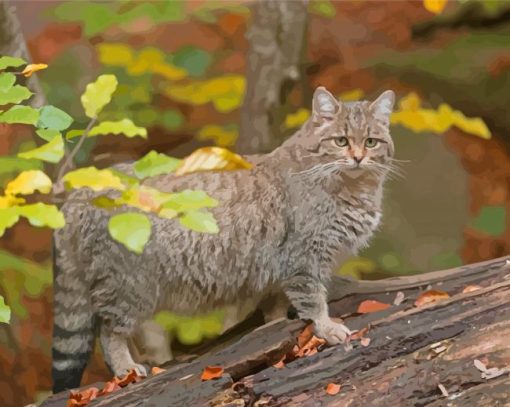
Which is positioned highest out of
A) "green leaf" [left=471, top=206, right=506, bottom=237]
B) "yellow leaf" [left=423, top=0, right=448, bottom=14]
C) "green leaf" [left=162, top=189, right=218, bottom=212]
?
"yellow leaf" [left=423, top=0, right=448, bottom=14]

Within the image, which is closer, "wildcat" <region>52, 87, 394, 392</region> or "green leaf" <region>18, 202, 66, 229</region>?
"green leaf" <region>18, 202, 66, 229</region>

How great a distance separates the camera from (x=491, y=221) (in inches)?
80.5

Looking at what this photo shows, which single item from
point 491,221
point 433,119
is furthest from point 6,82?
point 491,221

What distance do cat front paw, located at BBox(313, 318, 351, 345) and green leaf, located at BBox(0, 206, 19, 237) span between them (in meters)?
0.80

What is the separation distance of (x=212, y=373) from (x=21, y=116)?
27.0 inches

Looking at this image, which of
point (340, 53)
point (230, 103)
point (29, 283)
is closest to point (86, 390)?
point (29, 283)

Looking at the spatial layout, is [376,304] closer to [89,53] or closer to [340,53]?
[340,53]

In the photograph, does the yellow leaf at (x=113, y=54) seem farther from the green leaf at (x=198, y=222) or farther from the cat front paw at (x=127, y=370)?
the green leaf at (x=198, y=222)

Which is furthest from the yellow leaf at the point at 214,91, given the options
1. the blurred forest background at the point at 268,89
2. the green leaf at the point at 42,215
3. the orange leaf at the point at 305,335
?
the green leaf at the point at 42,215

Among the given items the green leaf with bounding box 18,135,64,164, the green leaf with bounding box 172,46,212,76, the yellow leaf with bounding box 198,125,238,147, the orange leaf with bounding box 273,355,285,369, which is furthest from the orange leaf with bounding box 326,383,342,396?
the green leaf with bounding box 172,46,212,76

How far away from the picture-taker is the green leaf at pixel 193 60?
1.90 m

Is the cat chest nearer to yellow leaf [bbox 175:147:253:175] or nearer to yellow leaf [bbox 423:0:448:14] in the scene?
yellow leaf [bbox 175:147:253:175]

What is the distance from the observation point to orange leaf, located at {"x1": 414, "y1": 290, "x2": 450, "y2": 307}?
5.29ft

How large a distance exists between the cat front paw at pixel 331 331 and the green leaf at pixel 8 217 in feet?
2.62
